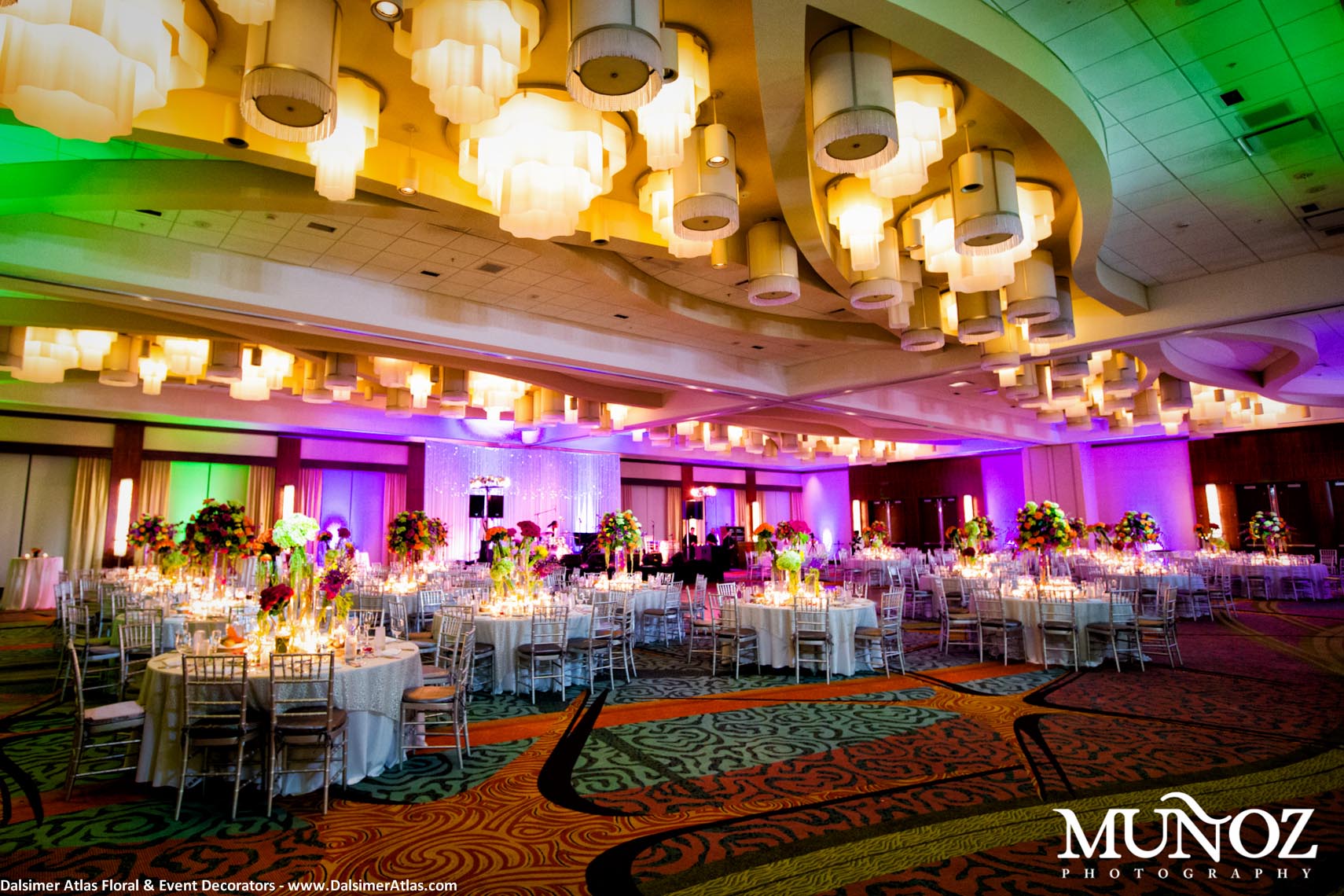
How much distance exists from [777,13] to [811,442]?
20.6 metres

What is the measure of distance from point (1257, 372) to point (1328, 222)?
7.56 metres

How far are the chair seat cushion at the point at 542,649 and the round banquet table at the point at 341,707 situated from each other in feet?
6.56

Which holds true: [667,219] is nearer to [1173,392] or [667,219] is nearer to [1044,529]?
[1044,529]

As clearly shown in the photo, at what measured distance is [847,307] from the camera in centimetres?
985

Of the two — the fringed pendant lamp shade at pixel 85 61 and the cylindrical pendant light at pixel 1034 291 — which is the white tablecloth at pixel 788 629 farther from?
the fringed pendant lamp shade at pixel 85 61

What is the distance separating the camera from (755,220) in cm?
716

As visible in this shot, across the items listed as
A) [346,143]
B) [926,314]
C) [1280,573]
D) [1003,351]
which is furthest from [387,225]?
[1280,573]

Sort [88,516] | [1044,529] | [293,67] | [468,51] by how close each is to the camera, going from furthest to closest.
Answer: [88,516] < [1044,529] < [468,51] < [293,67]

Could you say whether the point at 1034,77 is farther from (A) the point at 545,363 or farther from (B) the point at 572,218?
(A) the point at 545,363

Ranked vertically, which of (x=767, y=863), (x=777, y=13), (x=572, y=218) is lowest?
(x=767, y=863)

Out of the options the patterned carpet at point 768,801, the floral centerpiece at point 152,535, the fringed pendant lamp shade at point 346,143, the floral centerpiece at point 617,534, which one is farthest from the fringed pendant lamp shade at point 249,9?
the floral centerpiece at point 152,535

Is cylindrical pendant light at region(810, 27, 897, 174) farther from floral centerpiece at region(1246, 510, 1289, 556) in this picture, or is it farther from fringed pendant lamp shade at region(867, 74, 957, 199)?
floral centerpiece at region(1246, 510, 1289, 556)

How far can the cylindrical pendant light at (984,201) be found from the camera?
16.9 feet

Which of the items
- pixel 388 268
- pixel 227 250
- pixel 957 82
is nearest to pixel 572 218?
pixel 957 82
